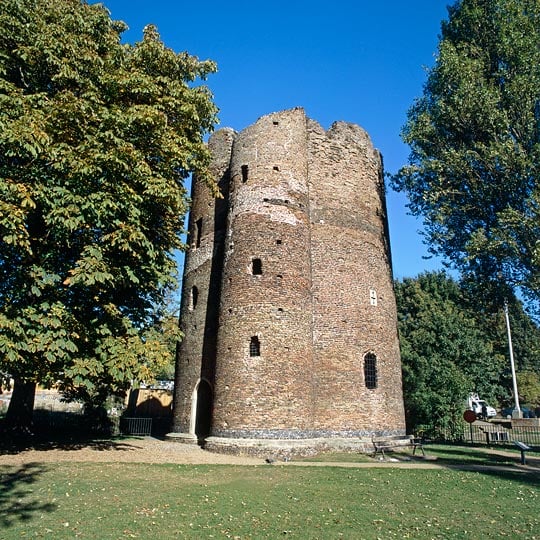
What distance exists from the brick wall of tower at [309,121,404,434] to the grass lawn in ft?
19.0

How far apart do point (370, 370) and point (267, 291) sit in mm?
5718

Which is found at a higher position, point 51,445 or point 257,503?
point 51,445

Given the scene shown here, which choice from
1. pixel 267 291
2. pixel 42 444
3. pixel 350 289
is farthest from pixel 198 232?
pixel 42 444

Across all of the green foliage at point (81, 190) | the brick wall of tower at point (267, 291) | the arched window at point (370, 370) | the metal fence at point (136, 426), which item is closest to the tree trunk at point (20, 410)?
the green foliage at point (81, 190)

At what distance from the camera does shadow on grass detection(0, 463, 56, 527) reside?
7637mm

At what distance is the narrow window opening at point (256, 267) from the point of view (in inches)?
711

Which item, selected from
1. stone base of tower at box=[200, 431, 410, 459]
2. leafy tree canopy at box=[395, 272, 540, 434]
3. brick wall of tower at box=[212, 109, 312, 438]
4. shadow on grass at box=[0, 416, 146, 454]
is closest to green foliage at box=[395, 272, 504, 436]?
leafy tree canopy at box=[395, 272, 540, 434]

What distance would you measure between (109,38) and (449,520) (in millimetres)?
16081

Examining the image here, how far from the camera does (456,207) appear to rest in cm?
1942

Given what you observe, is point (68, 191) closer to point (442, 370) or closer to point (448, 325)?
point (442, 370)

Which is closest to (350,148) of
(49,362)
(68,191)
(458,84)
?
(458,84)

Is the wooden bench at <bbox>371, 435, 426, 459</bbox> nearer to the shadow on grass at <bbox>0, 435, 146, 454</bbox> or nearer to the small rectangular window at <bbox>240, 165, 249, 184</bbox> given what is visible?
the shadow on grass at <bbox>0, 435, 146, 454</bbox>

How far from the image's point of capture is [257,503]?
29.0ft

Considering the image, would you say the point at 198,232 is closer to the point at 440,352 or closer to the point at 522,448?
the point at 522,448
